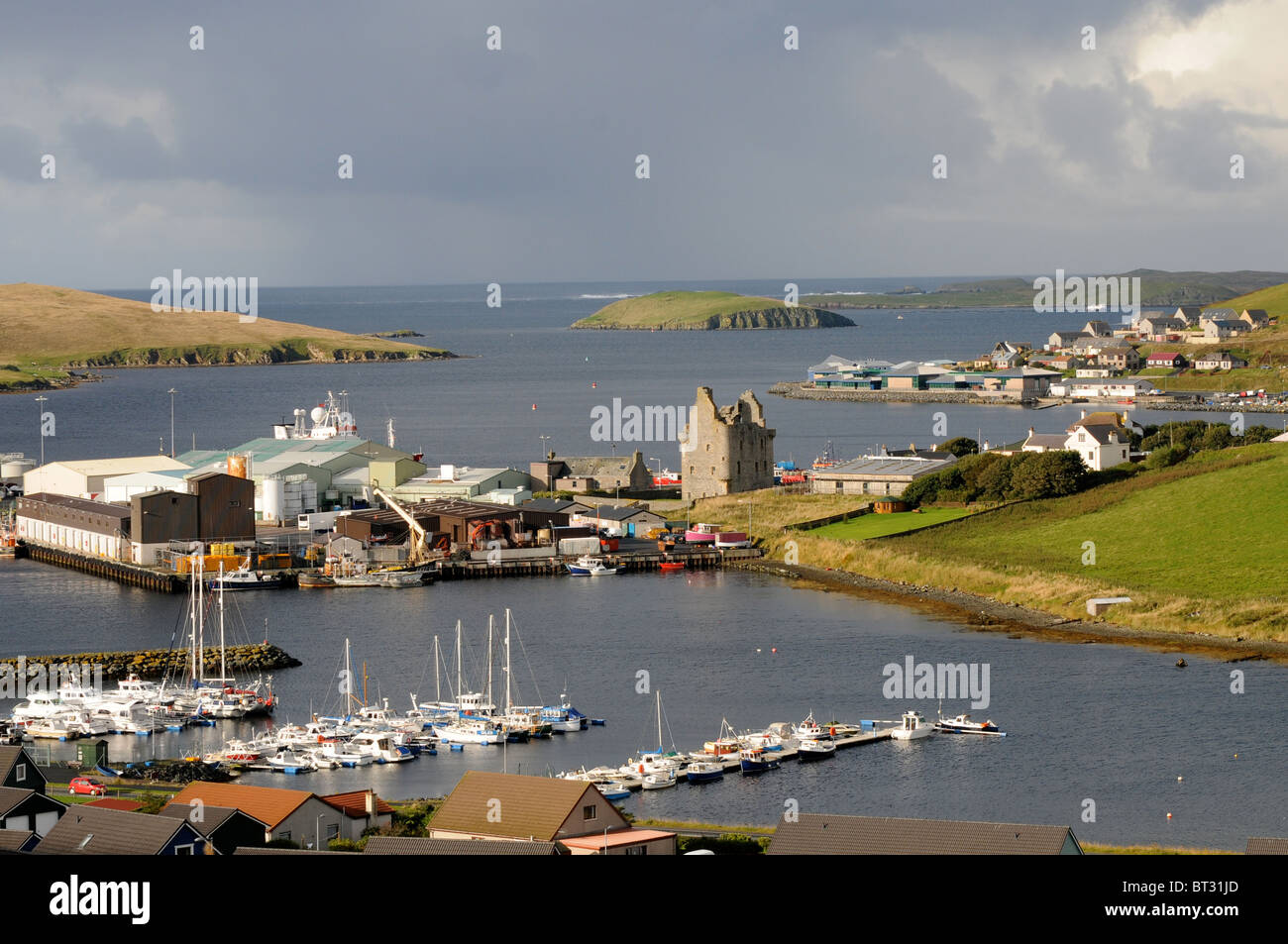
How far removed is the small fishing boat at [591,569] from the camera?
44.8 m

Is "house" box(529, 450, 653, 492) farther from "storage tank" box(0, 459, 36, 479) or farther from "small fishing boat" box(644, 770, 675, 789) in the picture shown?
"small fishing boat" box(644, 770, 675, 789)

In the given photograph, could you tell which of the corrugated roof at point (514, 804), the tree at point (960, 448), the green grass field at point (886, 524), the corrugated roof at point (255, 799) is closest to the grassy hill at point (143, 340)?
the tree at point (960, 448)

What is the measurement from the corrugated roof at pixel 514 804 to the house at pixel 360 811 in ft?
6.77

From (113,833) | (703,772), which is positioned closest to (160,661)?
(703,772)

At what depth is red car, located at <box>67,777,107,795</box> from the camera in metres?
22.5

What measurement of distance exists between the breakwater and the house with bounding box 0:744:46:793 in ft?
42.9

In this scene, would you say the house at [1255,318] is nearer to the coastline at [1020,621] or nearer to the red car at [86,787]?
the coastline at [1020,621]

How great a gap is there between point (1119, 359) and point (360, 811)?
103265 millimetres

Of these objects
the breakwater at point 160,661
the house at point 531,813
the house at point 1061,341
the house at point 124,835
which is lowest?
the breakwater at point 160,661

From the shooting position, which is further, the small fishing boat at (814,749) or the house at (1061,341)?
the house at (1061,341)

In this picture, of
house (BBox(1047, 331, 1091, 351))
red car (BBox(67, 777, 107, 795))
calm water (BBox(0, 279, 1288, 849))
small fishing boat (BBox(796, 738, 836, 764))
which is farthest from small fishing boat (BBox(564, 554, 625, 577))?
house (BBox(1047, 331, 1091, 351))

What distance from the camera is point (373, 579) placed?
4341 centimetres

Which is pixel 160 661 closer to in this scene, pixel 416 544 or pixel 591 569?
pixel 416 544
